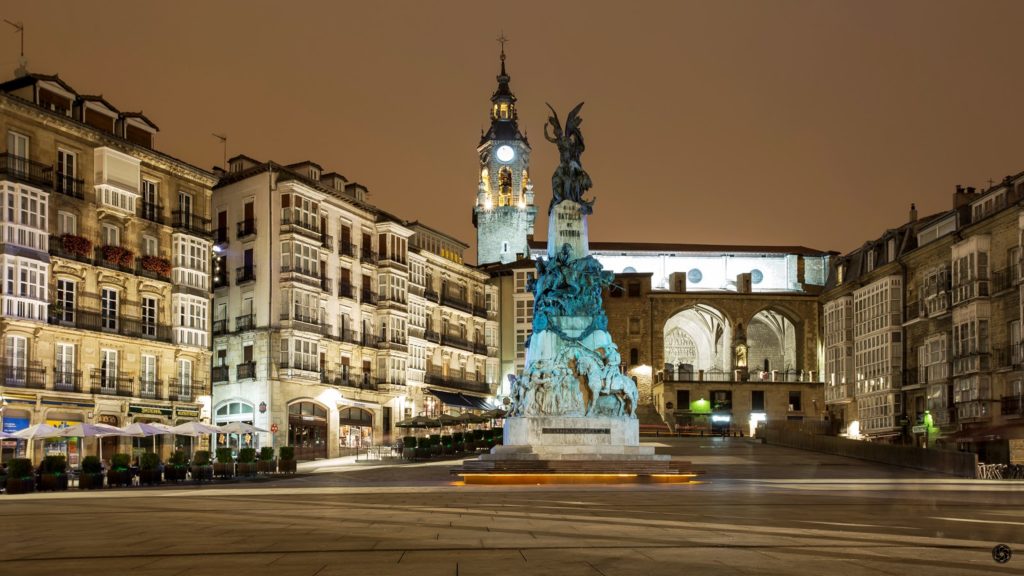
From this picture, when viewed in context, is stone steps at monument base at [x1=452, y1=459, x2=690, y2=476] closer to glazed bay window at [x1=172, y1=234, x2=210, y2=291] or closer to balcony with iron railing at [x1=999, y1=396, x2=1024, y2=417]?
balcony with iron railing at [x1=999, y1=396, x2=1024, y2=417]

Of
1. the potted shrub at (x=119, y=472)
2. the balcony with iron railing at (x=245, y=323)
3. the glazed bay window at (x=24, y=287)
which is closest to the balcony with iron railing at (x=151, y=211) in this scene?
the glazed bay window at (x=24, y=287)

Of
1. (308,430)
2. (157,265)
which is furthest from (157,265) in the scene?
(308,430)

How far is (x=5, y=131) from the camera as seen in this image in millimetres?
47156

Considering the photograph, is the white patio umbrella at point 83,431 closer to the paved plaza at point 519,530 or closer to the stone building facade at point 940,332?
the paved plaza at point 519,530

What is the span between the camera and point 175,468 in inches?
1566

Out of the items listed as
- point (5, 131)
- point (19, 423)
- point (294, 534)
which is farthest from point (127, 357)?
point (294, 534)

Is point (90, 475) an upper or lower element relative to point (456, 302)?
lower

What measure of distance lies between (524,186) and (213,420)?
62.9 metres

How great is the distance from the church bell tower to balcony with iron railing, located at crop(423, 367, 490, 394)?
29.6 metres

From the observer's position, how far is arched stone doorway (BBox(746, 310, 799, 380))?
96.3 m

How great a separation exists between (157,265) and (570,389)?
81.3 ft

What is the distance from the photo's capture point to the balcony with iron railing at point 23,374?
4588 cm

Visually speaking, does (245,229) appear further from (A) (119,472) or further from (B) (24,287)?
(A) (119,472)

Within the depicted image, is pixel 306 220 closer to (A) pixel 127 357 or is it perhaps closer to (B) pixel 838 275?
(A) pixel 127 357
